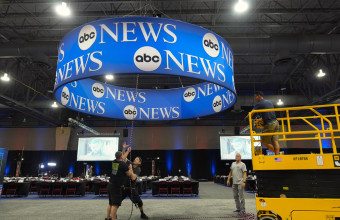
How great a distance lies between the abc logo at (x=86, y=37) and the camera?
350 centimetres

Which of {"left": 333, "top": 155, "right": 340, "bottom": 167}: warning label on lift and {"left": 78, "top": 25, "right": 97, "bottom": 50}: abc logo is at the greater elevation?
{"left": 78, "top": 25, "right": 97, "bottom": 50}: abc logo

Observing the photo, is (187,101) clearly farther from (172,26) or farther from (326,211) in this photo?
(326,211)

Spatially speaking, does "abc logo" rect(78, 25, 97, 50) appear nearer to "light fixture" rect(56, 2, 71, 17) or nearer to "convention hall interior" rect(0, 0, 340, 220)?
"convention hall interior" rect(0, 0, 340, 220)

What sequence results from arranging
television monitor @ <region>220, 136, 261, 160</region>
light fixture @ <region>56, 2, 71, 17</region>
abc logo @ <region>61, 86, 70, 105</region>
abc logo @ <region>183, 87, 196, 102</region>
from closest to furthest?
abc logo @ <region>61, 86, 70, 105</region>
abc logo @ <region>183, 87, 196, 102</region>
light fixture @ <region>56, 2, 71, 17</region>
television monitor @ <region>220, 136, 261, 160</region>

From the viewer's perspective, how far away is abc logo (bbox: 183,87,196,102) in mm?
5911

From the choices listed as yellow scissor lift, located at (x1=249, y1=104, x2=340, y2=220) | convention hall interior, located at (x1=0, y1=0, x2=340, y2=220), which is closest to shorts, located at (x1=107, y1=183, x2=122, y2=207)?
convention hall interior, located at (x1=0, y1=0, x2=340, y2=220)

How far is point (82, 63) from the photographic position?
341 cm

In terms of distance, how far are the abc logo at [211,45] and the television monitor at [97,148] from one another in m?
19.0

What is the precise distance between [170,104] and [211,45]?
2.75 metres

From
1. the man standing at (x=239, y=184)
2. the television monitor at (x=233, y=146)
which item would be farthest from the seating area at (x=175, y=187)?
the television monitor at (x=233, y=146)

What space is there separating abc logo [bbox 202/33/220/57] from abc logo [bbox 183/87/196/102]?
2.16 meters

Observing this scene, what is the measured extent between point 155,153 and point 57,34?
51.2 ft

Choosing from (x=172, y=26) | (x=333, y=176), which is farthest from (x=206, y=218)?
(x=172, y=26)

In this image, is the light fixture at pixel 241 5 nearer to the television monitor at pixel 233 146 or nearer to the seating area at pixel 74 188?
the seating area at pixel 74 188
